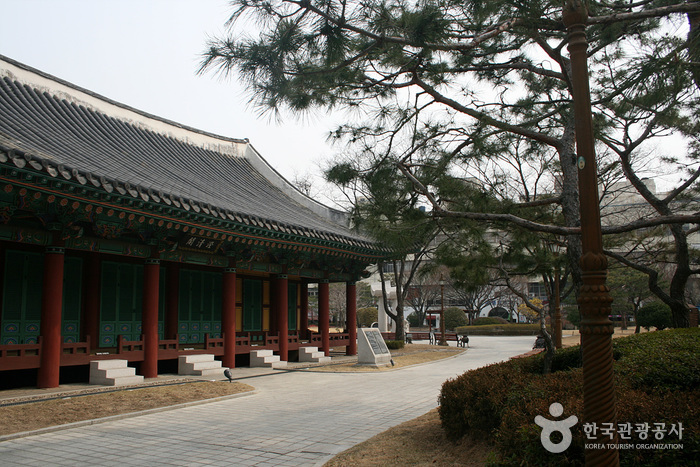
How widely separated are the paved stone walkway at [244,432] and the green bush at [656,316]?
2110 cm

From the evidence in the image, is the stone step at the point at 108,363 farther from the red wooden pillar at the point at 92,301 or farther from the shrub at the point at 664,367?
the shrub at the point at 664,367

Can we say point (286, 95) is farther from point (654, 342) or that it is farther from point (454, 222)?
point (654, 342)

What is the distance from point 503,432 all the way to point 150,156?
14.4m

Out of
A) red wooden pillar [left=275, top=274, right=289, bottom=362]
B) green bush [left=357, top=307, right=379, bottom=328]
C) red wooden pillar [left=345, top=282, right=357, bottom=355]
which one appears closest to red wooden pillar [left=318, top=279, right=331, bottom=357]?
red wooden pillar [left=345, top=282, right=357, bottom=355]

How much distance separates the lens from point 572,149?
797 centimetres

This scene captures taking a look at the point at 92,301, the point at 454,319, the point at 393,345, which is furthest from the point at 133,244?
the point at 454,319

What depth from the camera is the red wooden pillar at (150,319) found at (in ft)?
43.3

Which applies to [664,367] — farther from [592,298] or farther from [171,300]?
[171,300]

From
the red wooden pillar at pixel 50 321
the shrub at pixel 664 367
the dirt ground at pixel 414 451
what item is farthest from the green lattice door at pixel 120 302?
the shrub at pixel 664 367

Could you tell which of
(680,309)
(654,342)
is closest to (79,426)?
(654,342)

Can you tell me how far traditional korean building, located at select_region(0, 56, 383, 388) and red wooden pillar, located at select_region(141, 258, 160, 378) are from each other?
0.03 m

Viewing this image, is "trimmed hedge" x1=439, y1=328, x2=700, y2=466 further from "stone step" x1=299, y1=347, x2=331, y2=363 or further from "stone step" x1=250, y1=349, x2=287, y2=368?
"stone step" x1=299, y1=347, x2=331, y2=363

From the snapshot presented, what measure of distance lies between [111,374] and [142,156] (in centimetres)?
675

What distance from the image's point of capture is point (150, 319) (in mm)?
13344
